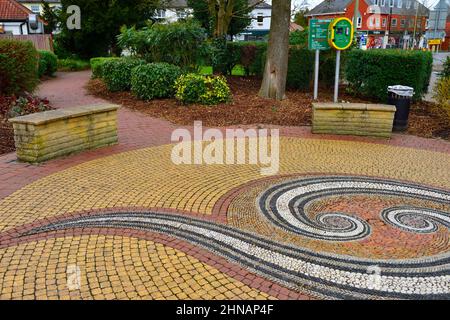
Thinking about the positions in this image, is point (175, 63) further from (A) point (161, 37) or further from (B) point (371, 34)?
(B) point (371, 34)

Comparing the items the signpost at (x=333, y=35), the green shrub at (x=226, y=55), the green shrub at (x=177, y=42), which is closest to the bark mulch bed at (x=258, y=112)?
the signpost at (x=333, y=35)

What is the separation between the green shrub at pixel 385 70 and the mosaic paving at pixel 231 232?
5854 mm

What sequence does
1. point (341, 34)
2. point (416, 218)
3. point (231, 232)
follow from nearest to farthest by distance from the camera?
point (231, 232), point (416, 218), point (341, 34)

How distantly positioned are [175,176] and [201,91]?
5790 millimetres

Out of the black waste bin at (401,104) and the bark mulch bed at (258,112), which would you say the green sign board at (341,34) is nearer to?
the bark mulch bed at (258,112)

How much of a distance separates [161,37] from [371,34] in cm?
5373

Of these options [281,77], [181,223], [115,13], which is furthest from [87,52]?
[181,223]

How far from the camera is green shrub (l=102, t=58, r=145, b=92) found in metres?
14.1

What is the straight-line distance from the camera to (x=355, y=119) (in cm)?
883

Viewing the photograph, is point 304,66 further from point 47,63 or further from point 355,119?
point 47,63

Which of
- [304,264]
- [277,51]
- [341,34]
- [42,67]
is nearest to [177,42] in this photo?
[277,51]

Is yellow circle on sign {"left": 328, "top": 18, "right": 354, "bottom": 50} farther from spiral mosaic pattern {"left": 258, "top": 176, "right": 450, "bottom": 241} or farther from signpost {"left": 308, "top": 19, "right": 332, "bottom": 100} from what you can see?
spiral mosaic pattern {"left": 258, "top": 176, "right": 450, "bottom": 241}

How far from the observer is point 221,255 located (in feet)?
12.7

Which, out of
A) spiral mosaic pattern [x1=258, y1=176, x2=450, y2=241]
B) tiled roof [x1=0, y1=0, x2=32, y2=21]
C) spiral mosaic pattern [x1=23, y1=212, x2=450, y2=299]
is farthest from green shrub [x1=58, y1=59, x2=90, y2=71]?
spiral mosaic pattern [x1=23, y1=212, x2=450, y2=299]
